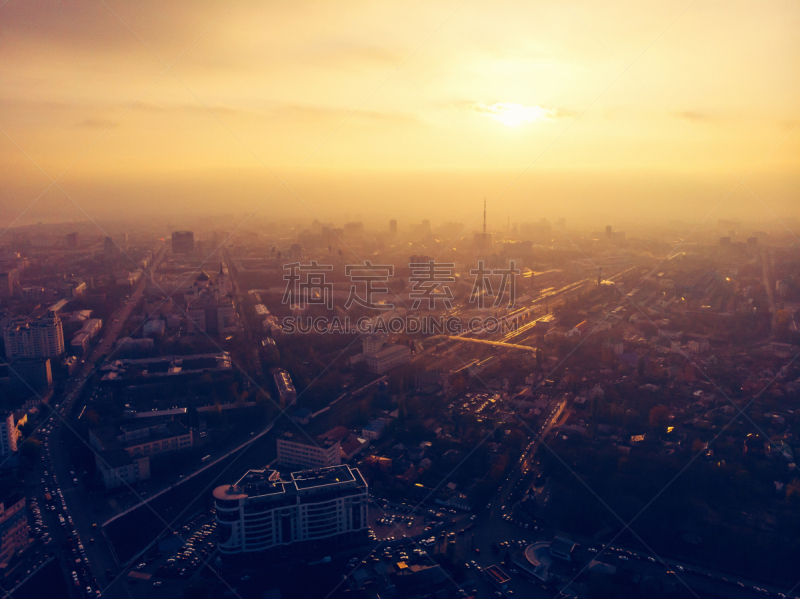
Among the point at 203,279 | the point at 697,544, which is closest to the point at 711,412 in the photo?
the point at 697,544

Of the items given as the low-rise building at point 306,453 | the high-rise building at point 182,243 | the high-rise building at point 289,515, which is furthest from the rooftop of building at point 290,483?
the high-rise building at point 182,243

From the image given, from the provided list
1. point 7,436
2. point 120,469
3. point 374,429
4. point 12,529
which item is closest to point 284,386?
point 374,429

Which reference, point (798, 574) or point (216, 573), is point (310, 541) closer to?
point (216, 573)

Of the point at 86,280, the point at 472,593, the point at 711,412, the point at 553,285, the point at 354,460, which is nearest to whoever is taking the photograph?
the point at 472,593

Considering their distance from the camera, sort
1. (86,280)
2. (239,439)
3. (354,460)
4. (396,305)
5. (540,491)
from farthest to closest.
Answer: (86,280)
(396,305)
(239,439)
(354,460)
(540,491)

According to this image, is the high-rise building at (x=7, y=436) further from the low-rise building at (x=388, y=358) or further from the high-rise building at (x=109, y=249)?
the high-rise building at (x=109, y=249)

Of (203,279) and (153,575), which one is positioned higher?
(203,279)

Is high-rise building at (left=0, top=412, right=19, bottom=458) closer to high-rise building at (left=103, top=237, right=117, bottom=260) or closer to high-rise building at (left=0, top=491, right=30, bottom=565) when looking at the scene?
high-rise building at (left=0, top=491, right=30, bottom=565)
